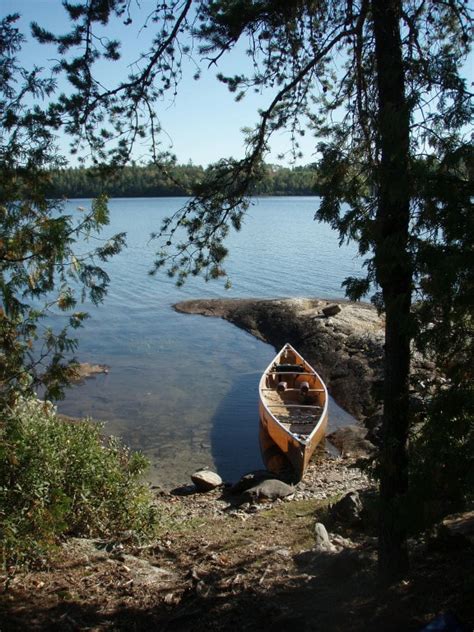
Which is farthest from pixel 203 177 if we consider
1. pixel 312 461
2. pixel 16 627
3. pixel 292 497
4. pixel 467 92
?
pixel 312 461

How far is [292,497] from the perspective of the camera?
11789mm

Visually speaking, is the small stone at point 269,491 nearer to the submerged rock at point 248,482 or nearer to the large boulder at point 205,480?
the submerged rock at point 248,482

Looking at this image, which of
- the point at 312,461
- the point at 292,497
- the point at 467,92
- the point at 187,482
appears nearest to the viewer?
the point at 467,92

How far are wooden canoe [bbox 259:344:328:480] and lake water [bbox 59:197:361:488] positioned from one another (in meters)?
0.94

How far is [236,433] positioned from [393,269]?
12652mm

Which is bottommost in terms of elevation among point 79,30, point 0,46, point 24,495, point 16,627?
point 16,627

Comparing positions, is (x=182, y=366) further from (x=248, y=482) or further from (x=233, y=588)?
(x=233, y=588)

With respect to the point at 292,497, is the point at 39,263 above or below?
above

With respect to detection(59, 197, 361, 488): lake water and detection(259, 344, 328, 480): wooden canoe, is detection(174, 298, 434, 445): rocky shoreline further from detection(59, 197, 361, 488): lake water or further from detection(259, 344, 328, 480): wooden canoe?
detection(259, 344, 328, 480): wooden canoe

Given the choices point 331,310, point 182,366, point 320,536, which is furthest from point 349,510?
point 331,310

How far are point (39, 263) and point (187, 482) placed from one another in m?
9.40

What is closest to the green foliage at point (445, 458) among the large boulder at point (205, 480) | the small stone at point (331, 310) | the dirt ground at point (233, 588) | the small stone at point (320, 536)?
the dirt ground at point (233, 588)

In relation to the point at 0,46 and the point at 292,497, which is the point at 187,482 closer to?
the point at 292,497

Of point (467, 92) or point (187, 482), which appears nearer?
point (467, 92)
